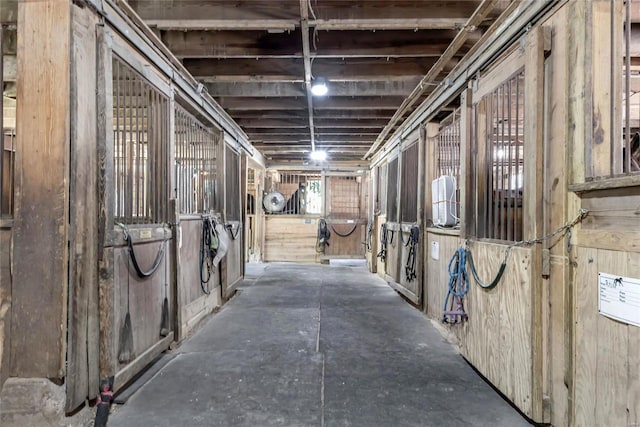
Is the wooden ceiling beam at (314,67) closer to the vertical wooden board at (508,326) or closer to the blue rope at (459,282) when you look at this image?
the blue rope at (459,282)

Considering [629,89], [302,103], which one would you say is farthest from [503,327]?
[302,103]

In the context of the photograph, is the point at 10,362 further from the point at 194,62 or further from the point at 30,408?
the point at 194,62

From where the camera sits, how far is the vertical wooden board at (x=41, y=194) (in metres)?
1.66

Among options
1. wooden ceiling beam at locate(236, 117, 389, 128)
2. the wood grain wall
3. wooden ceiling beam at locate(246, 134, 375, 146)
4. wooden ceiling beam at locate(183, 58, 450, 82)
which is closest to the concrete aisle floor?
the wood grain wall

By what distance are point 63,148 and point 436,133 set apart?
3.41 meters

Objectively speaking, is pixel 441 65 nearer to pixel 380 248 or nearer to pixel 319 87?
pixel 319 87

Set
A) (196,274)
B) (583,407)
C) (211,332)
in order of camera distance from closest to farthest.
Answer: (583,407)
(211,332)
(196,274)

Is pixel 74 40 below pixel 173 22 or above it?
below

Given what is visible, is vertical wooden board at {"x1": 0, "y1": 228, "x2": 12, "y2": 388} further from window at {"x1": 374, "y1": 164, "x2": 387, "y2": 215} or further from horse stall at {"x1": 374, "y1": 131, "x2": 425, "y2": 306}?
window at {"x1": 374, "y1": 164, "x2": 387, "y2": 215}

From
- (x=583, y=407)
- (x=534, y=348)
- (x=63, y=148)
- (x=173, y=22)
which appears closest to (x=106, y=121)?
(x=63, y=148)

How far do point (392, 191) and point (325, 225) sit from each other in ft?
9.08

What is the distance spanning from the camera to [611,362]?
4.69ft

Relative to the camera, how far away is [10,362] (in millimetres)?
1668


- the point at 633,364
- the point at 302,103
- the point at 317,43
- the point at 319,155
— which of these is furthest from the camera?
the point at 319,155
